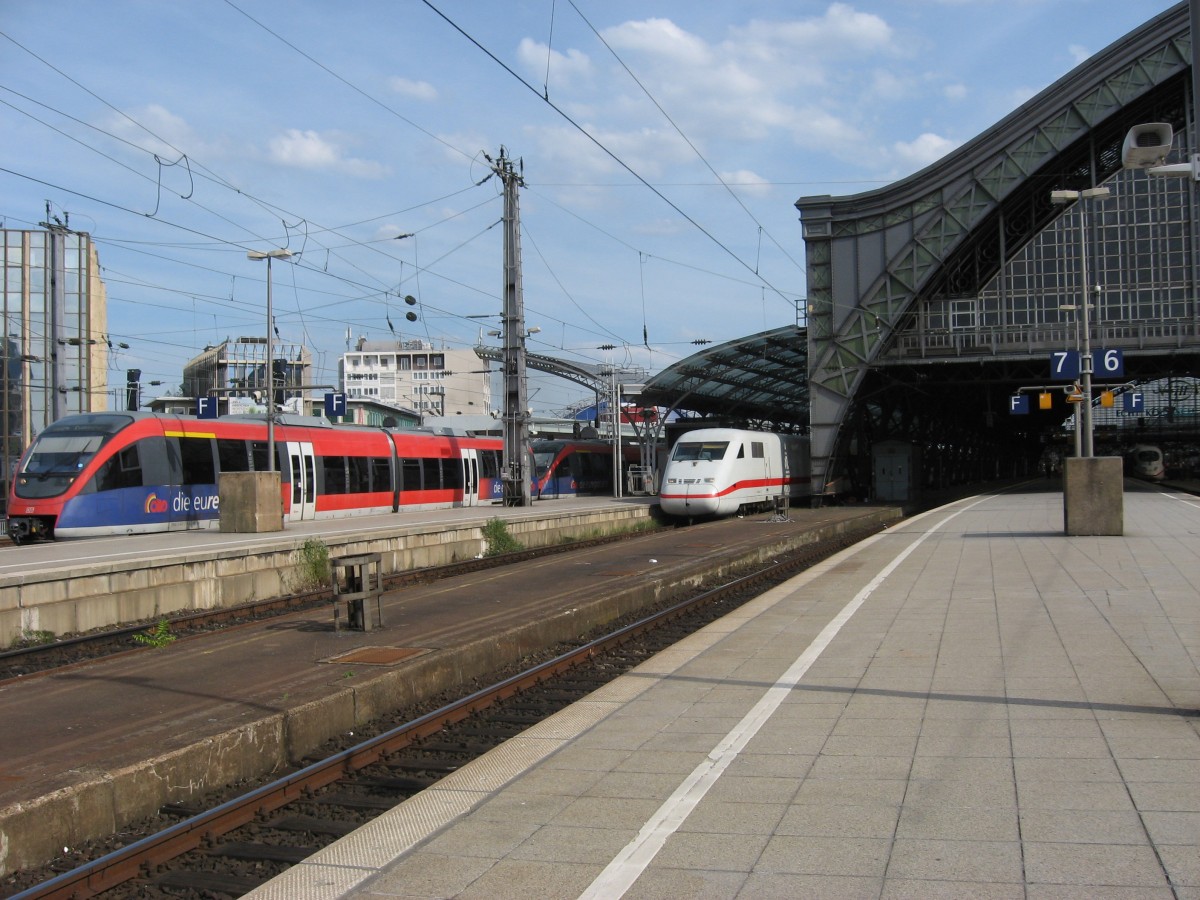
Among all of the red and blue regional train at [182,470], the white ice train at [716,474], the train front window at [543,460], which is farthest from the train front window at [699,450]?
the train front window at [543,460]

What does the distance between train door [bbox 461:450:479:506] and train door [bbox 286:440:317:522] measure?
8.11m

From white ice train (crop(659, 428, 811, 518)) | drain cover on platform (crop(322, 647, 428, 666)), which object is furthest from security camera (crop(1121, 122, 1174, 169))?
white ice train (crop(659, 428, 811, 518))

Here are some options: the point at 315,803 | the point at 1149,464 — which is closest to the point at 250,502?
the point at 315,803

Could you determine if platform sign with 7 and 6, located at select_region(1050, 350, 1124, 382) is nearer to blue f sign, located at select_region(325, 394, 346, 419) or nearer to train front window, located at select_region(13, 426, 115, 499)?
blue f sign, located at select_region(325, 394, 346, 419)

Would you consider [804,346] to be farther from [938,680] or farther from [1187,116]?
[938,680]

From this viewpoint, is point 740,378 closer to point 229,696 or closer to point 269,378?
point 269,378

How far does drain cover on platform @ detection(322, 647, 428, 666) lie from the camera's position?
938cm

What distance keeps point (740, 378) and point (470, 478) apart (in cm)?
1930

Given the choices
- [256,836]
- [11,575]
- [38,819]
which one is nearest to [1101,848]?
[256,836]

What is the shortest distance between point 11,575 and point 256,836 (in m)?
8.99

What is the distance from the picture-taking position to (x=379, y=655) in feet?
31.9

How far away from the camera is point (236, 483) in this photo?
73.1 ft

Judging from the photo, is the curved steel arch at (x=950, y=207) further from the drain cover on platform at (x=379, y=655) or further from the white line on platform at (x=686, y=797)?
the drain cover on platform at (x=379, y=655)

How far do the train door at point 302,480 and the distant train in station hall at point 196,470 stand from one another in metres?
0.03
